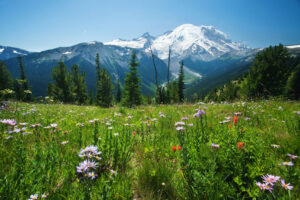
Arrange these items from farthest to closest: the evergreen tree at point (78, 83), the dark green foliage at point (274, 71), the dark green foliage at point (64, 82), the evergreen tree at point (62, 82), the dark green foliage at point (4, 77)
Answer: the evergreen tree at point (78, 83) < the evergreen tree at point (62, 82) < the dark green foliage at point (64, 82) < the dark green foliage at point (4, 77) < the dark green foliage at point (274, 71)

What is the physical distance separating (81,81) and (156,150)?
62323 millimetres

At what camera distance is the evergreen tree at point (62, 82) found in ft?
160

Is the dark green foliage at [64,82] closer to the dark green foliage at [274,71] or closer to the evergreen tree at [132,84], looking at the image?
the evergreen tree at [132,84]

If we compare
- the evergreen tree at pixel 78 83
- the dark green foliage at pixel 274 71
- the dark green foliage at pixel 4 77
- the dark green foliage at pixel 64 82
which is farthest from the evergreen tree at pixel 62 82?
the dark green foliage at pixel 274 71

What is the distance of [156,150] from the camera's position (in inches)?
95.7

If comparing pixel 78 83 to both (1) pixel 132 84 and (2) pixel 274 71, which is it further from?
(2) pixel 274 71

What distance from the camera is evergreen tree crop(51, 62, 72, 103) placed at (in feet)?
160

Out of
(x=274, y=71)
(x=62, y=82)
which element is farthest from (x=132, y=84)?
(x=62, y=82)

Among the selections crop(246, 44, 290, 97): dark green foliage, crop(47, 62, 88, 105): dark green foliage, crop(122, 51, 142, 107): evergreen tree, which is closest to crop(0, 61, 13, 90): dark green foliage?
crop(47, 62, 88, 105): dark green foliage

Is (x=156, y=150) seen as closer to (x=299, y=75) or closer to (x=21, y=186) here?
(x=21, y=186)

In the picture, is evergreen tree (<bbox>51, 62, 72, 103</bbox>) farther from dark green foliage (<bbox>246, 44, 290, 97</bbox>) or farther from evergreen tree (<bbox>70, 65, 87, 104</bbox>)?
dark green foliage (<bbox>246, 44, 290, 97</bbox>)

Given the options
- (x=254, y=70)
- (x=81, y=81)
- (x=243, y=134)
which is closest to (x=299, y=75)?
(x=254, y=70)

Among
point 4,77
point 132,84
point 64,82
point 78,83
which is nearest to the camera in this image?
point 132,84

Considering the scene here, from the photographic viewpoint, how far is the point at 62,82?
50.5 metres
